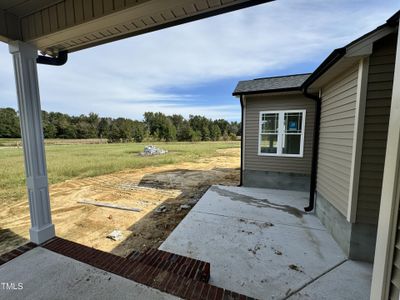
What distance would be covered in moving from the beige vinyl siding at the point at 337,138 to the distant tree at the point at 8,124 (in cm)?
3984

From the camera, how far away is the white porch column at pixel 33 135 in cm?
218

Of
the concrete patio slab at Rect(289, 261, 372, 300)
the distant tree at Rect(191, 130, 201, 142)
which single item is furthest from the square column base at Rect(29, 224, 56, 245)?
the distant tree at Rect(191, 130, 201, 142)

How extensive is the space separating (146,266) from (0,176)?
952 cm

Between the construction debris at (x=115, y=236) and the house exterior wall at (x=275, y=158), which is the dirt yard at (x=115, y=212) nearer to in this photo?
the construction debris at (x=115, y=236)

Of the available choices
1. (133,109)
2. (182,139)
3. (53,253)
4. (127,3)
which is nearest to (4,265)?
(53,253)

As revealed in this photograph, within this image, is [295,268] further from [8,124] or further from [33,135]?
[8,124]

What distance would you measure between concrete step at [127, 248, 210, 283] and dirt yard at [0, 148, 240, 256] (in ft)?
3.38

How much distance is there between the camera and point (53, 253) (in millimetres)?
2229

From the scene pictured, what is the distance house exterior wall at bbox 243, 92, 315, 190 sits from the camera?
5348mm

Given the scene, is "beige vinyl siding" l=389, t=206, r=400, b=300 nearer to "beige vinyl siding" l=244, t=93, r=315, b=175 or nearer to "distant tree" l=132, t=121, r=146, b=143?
"beige vinyl siding" l=244, t=93, r=315, b=175

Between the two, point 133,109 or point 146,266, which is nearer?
point 146,266

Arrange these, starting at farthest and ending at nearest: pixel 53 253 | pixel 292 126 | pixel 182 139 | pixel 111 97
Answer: pixel 182 139, pixel 111 97, pixel 292 126, pixel 53 253

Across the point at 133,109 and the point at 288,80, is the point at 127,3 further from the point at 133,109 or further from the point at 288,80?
the point at 133,109

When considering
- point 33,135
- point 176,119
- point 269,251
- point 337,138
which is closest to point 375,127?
point 337,138
